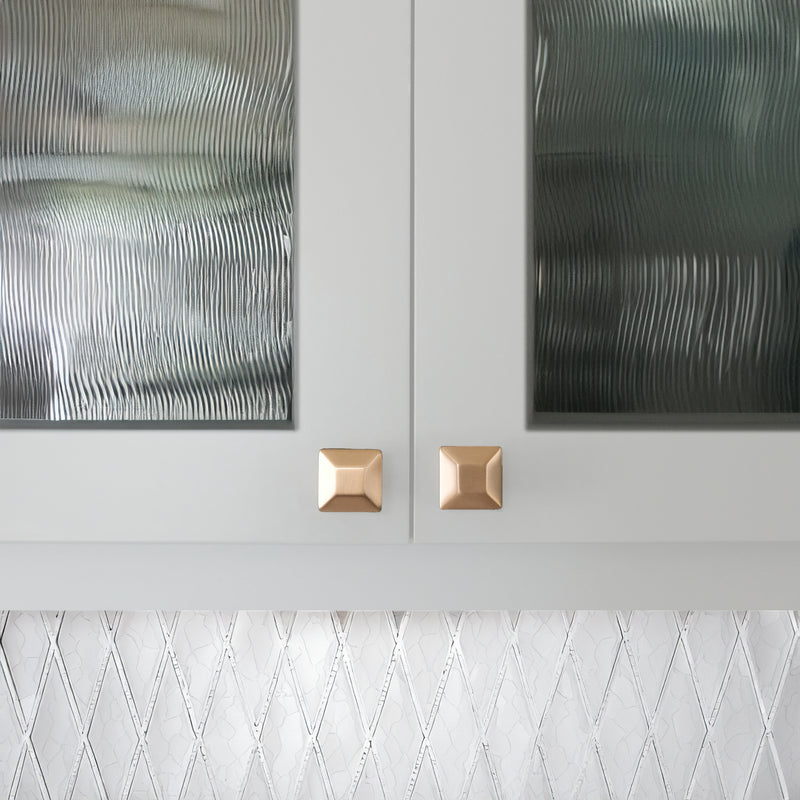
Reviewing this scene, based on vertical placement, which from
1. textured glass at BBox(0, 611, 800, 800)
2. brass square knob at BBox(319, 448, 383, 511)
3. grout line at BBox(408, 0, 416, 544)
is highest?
grout line at BBox(408, 0, 416, 544)

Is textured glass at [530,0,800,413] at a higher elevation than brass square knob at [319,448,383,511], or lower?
higher

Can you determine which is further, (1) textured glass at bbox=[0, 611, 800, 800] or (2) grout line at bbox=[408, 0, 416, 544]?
(1) textured glass at bbox=[0, 611, 800, 800]

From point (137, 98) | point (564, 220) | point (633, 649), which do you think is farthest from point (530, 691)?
point (137, 98)

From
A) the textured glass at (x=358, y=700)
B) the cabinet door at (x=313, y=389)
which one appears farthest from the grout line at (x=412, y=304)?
the textured glass at (x=358, y=700)

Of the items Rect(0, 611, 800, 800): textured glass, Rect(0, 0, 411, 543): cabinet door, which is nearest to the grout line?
Rect(0, 0, 411, 543): cabinet door

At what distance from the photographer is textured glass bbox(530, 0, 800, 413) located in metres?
Answer: 0.54

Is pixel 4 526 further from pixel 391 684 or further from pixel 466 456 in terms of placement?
pixel 391 684

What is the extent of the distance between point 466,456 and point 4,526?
13.6 inches

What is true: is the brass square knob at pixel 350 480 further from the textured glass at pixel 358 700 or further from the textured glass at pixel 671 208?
the textured glass at pixel 358 700

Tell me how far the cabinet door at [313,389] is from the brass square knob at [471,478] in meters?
0.04

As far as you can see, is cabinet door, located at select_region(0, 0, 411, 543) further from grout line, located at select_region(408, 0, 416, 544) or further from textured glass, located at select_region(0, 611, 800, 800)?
textured glass, located at select_region(0, 611, 800, 800)

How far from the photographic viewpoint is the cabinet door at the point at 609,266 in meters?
0.52

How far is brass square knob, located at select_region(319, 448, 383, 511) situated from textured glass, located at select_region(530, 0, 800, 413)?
140 mm

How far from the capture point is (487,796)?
877mm
